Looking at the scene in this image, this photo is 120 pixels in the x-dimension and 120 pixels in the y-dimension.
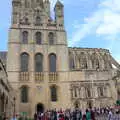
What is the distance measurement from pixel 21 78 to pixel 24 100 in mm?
4046

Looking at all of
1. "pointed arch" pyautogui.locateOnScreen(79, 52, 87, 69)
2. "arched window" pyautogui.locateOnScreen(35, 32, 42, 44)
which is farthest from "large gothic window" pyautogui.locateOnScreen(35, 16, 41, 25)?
"pointed arch" pyautogui.locateOnScreen(79, 52, 87, 69)

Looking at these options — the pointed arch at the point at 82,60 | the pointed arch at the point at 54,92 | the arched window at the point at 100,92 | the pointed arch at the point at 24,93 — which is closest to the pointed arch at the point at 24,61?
the pointed arch at the point at 24,93

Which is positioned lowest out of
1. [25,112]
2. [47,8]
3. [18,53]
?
[25,112]

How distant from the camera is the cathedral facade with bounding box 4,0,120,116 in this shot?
155ft

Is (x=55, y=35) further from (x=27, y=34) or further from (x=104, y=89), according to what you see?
(x=104, y=89)

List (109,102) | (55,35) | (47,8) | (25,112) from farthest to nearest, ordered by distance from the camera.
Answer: (47,8), (55,35), (109,102), (25,112)

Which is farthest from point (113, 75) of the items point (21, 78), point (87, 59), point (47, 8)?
point (47, 8)

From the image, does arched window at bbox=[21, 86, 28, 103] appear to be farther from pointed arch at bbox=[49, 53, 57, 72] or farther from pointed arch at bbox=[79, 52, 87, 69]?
pointed arch at bbox=[79, 52, 87, 69]

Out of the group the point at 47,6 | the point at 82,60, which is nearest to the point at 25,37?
the point at 47,6

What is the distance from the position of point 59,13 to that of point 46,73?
13.4 meters

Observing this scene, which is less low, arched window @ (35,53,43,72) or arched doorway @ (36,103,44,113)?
arched window @ (35,53,43,72)

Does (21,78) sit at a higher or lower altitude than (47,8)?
lower

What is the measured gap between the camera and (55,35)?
2045 inches

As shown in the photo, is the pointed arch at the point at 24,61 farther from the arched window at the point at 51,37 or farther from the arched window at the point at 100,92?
the arched window at the point at 100,92
